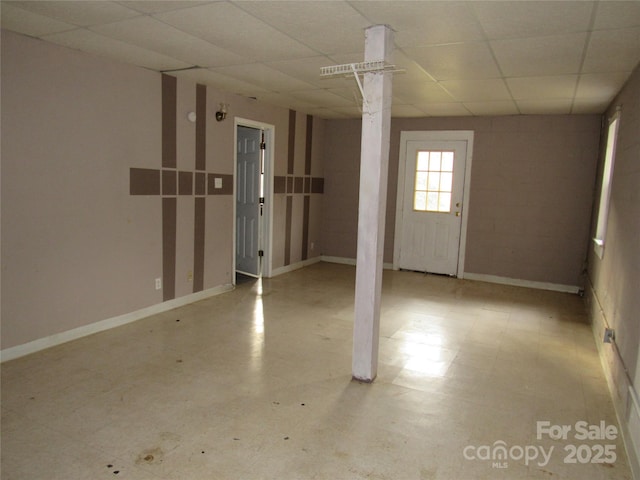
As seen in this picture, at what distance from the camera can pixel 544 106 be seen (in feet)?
17.8

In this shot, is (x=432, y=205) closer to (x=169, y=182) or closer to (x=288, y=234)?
(x=288, y=234)

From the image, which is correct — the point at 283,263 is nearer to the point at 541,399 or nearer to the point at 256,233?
the point at 256,233

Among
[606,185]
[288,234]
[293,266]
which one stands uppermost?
[606,185]

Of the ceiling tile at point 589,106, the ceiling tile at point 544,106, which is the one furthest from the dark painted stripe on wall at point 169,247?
the ceiling tile at point 589,106

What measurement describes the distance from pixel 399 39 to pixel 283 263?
4.11 m

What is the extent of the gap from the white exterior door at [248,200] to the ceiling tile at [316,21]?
2.92 m

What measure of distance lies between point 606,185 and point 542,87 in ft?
4.48

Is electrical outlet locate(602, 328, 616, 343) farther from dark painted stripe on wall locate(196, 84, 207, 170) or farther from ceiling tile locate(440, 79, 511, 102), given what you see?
dark painted stripe on wall locate(196, 84, 207, 170)

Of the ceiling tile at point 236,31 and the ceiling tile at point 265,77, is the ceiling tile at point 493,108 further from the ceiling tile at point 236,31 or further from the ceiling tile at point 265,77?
the ceiling tile at point 236,31

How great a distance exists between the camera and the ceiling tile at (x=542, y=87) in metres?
4.09

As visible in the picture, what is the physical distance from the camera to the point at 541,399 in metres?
3.01

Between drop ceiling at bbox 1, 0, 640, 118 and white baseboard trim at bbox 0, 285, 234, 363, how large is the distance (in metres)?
2.27

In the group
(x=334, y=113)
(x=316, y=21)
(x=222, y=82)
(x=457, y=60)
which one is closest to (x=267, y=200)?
(x=334, y=113)

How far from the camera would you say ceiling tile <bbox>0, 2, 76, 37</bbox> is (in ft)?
9.12
